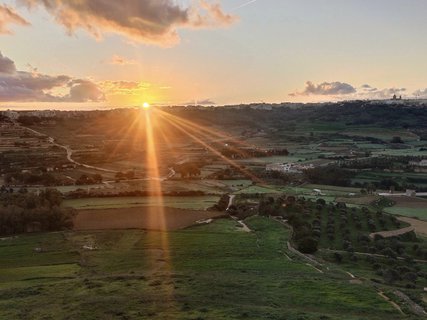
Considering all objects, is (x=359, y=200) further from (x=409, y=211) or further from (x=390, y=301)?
(x=390, y=301)

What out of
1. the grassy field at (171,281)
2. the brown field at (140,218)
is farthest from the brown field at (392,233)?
the brown field at (140,218)

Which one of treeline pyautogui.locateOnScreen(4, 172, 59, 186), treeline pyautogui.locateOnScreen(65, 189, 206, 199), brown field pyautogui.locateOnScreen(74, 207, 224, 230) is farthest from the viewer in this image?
treeline pyautogui.locateOnScreen(4, 172, 59, 186)

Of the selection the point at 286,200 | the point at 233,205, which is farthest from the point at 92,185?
the point at 286,200

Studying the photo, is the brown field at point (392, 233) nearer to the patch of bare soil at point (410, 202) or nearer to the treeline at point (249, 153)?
the patch of bare soil at point (410, 202)

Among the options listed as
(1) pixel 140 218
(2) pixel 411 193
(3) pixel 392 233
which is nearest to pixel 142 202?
(1) pixel 140 218

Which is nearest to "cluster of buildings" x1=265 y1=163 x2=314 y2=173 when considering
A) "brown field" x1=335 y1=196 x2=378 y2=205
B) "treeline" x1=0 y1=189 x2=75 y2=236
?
"brown field" x1=335 y1=196 x2=378 y2=205

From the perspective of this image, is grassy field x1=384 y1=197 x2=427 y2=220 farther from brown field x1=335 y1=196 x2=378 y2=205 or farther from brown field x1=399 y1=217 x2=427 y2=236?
brown field x1=335 y1=196 x2=378 y2=205
